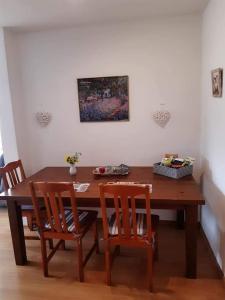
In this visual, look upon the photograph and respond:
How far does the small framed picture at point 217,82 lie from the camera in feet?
6.59

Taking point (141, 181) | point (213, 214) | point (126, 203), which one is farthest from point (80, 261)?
point (213, 214)

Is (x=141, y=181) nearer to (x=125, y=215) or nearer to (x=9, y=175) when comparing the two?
(x=125, y=215)

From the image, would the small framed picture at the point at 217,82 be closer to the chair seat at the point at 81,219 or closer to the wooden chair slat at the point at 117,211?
the wooden chair slat at the point at 117,211

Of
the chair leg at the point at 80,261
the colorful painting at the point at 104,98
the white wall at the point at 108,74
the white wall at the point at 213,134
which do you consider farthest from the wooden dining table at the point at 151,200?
the colorful painting at the point at 104,98

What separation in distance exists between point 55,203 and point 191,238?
1.13 meters

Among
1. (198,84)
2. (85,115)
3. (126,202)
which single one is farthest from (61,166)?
(198,84)

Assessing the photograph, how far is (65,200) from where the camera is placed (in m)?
2.15

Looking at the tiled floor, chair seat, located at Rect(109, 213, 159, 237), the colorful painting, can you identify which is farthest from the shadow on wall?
the colorful painting

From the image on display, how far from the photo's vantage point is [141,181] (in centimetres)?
243

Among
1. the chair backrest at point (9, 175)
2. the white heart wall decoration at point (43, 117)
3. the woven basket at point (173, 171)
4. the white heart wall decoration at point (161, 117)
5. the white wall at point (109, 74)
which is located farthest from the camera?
the white heart wall decoration at point (43, 117)

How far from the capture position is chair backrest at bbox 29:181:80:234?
197 centimetres

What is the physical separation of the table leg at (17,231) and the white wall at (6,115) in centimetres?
98

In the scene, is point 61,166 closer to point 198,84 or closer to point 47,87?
point 47,87

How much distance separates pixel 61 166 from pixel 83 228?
3.95ft
